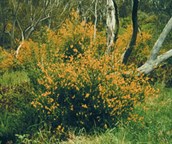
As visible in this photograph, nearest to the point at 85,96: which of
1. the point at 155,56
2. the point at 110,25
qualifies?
the point at 110,25

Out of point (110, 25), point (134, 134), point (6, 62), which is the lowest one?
point (6, 62)

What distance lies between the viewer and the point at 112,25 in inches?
331

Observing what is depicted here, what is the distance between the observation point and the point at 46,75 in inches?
249

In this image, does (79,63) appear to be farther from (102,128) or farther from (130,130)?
(130,130)

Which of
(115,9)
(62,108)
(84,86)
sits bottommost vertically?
(62,108)

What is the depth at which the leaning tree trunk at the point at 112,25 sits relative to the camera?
8164mm

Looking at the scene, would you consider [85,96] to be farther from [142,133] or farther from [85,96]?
[142,133]

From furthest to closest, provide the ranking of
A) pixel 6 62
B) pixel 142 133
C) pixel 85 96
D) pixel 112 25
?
pixel 6 62 → pixel 112 25 → pixel 85 96 → pixel 142 133

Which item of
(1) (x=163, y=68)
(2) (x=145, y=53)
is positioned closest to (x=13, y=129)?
(1) (x=163, y=68)

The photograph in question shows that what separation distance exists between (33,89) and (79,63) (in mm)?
1025

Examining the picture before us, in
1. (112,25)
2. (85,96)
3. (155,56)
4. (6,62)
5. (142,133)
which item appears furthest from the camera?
(6,62)

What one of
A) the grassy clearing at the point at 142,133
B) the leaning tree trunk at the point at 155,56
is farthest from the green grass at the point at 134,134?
the leaning tree trunk at the point at 155,56

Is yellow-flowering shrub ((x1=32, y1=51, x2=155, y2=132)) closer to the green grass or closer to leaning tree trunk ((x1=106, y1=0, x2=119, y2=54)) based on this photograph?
the green grass

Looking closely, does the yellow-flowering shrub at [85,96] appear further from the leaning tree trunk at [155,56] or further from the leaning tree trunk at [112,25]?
the leaning tree trunk at [155,56]
